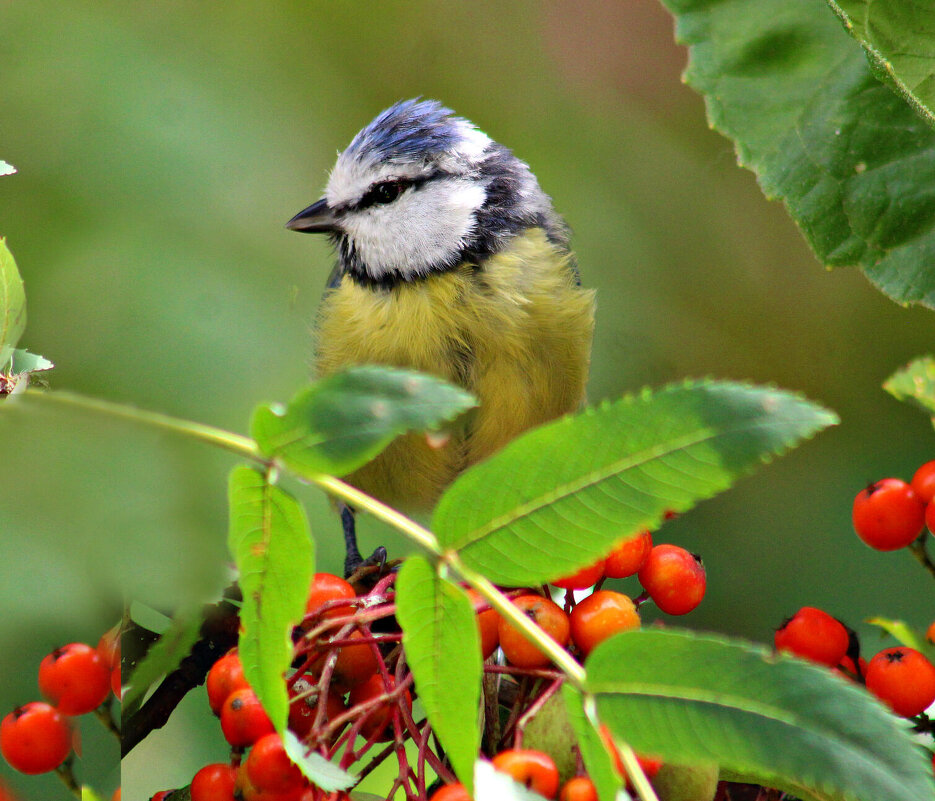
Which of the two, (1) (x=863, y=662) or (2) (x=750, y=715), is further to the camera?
(1) (x=863, y=662)

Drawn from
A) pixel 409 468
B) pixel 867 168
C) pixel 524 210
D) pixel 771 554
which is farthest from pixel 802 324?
pixel 867 168

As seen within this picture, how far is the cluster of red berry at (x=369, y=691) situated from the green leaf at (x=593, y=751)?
0.06m

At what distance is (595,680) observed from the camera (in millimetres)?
458

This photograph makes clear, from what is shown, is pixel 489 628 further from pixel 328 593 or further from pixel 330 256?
pixel 330 256

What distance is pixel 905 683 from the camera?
2.28 feet

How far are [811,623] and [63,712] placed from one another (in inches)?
20.2

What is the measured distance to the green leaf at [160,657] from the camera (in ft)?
1.78

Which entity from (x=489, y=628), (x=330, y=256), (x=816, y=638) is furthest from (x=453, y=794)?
(x=330, y=256)

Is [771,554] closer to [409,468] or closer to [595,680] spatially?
[409,468]

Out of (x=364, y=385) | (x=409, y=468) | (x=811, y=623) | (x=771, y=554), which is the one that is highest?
(x=364, y=385)

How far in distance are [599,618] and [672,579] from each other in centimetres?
13

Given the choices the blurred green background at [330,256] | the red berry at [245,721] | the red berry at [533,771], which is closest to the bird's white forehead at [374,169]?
the blurred green background at [330,256]

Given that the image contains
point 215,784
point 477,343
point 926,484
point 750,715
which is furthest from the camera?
point 477,343

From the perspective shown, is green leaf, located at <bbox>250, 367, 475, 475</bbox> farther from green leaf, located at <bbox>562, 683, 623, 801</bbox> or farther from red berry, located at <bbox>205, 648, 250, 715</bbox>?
red berry, located at <bbox>205, 648, 250, 715</bbox>
